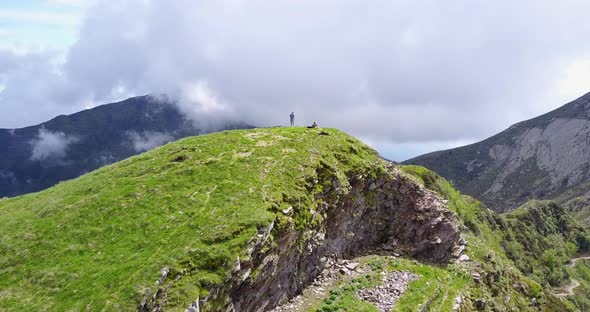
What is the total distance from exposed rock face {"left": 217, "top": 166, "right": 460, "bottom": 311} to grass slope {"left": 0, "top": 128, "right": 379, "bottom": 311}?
6.76 ft

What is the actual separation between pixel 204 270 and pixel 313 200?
13914 mm

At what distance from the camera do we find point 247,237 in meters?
27.4

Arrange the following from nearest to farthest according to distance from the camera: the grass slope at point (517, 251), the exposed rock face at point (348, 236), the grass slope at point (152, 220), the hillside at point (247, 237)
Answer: the grass slope at point (152, 220)
the hillside at point (247, 237)
the exposed rock face at point (348, 236)
the grass slope at point (517, 251)

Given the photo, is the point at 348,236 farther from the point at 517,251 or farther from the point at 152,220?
the point at 517,251

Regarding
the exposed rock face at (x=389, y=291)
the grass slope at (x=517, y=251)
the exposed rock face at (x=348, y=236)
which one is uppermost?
the exposed rock face at (x=348, y=236)

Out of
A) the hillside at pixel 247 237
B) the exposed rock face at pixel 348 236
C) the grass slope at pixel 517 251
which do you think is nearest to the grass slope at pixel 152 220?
the hillside at pixel 247 237

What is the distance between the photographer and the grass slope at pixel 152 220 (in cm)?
2338

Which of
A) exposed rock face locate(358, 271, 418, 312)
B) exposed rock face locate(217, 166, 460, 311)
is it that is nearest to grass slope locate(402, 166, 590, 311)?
exposed rock face locate(217, 166, 460, 311)

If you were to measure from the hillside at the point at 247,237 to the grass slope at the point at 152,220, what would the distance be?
0.10 meters

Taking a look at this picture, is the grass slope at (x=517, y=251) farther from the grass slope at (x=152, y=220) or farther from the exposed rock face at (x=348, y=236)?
the grass slope at (x=152, y=220)

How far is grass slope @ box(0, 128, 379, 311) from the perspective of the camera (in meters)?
23.4

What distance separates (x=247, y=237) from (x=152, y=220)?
24.1 feet

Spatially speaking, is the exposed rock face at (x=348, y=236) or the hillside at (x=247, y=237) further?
the exposed rock face at (x=348, y=236)

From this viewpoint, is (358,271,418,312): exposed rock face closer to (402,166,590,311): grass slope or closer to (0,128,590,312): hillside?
(0,128,590,312): hillside
